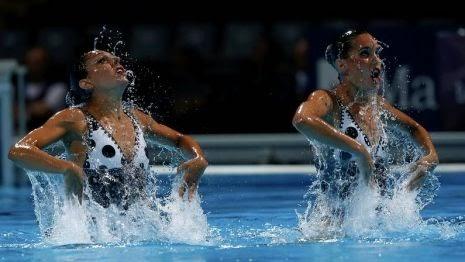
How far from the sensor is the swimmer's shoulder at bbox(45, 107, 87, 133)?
598 cm

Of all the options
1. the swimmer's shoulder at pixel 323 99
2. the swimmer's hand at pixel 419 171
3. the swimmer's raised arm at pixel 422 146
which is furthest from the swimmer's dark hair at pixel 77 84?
the swimmer's hand at pixel 419 171

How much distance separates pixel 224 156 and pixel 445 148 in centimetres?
203

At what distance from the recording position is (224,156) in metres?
11.2

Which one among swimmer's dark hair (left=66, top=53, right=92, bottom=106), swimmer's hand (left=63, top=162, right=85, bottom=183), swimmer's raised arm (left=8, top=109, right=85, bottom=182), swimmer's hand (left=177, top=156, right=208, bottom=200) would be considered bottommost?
swimmer's hand (left=177, top=156, right=208, bottom=200)

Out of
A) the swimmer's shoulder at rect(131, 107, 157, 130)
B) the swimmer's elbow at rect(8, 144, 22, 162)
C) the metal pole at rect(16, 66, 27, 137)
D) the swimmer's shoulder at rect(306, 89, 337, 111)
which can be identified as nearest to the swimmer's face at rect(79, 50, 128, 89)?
the swimmer's shoulder at rect(131, 107, 157, 130)

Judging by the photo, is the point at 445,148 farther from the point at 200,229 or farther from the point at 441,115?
the point at 200,229

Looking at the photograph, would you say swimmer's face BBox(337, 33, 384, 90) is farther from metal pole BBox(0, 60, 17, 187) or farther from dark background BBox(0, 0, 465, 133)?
metal pole BBox(0, 60, 17, 187)

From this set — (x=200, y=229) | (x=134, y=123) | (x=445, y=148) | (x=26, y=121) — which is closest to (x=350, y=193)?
(x=200, y=229)

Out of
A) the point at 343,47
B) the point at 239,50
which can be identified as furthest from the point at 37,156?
the point at 239,50

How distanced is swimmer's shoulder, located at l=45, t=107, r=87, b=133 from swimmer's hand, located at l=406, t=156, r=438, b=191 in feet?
5.58

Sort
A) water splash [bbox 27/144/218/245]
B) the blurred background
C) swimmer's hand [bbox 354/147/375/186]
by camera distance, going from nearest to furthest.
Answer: swimmer's hand [bbox 354/147/375/186]
water splash [bbox 27/144/218/245]
the blurred background

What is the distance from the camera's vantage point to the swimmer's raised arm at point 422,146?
6175mm

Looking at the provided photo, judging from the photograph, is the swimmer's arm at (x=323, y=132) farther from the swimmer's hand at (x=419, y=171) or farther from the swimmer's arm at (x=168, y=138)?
the swimmer's arm at (x=168, y=138)

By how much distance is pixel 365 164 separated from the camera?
5.75m
